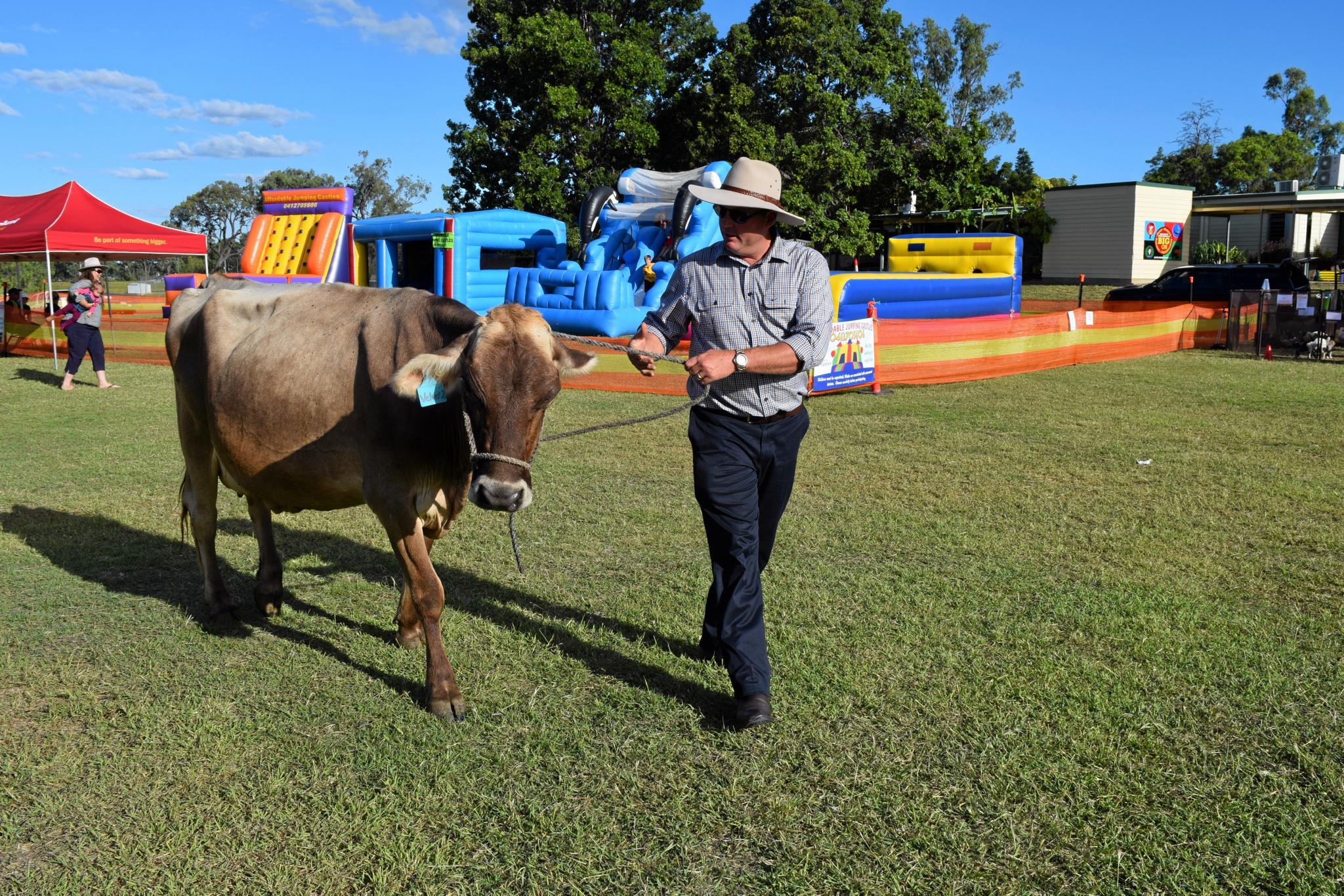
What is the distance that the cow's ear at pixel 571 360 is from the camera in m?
3.54

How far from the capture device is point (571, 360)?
3.59m

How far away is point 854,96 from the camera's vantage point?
33.0m

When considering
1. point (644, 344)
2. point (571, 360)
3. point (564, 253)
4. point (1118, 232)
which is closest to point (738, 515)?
point (644, 344)

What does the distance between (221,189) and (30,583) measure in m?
88.0

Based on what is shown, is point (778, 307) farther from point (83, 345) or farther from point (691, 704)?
point (83, 345)

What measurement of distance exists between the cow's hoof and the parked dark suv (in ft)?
68.6

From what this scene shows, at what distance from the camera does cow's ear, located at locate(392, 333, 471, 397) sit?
11.4ft

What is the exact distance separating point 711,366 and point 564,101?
3043 centimetres

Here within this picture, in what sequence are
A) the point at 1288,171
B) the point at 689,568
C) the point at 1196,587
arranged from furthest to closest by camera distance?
the point at 1288,171
the point at 689,568
the point at 1196,587

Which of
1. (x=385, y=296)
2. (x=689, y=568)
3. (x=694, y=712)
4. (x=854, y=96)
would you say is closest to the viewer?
(x=694, y=712)

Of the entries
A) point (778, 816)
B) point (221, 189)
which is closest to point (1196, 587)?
point (778, 816)

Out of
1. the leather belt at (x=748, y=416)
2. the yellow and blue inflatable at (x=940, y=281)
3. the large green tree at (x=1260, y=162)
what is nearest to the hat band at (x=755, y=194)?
the leather belt at (x=748, y=416)

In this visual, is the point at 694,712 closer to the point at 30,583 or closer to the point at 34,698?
the point at 34,698

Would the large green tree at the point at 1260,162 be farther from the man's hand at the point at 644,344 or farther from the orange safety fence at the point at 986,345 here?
the man's hand at the point at 644,344
